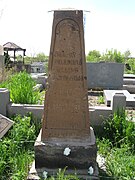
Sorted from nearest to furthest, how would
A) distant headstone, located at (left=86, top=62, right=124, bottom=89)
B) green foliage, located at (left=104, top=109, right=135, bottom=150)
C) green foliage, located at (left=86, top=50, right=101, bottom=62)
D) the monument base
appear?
the monument base
green foliage, located at (left=104, top=109, right=135, bottom=150)
distant headstone, located at (left=86, top=62, right=124, bottom=89)
green foliage, located at (left=86, top=50, right=101, bottom=62)

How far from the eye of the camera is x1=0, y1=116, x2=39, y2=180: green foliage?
145 inches

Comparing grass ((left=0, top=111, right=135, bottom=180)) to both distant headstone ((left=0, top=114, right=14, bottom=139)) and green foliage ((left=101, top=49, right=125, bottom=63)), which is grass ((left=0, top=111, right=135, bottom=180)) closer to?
distant headstone ((left=0, top=114, right=14, bottom=139))

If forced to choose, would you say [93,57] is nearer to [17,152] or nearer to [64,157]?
[17,152]

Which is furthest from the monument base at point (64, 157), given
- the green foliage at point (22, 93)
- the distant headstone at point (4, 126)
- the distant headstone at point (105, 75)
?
the distant headstone at point (105, 75)

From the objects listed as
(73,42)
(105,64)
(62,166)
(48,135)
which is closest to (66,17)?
(73,42)

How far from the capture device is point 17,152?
4.21 m

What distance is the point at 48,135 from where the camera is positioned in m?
3.68

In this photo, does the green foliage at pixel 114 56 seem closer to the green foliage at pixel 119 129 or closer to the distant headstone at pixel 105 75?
the distant headstone at pixel 105 75

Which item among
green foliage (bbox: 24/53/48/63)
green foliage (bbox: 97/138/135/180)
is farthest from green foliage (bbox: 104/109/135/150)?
green foliage (bbox: 24/53/48/63)

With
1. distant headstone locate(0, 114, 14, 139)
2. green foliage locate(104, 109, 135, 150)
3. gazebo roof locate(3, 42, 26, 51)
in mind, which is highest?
gazebo roof locate(3, 42, 26, 51)

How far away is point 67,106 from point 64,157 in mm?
669

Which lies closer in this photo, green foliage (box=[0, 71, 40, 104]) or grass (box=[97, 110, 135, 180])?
grass (box=[97, 110, 135, 180])

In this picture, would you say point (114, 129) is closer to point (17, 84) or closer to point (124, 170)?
point (124, 170)

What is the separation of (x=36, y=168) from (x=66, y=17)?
79.3 inches
